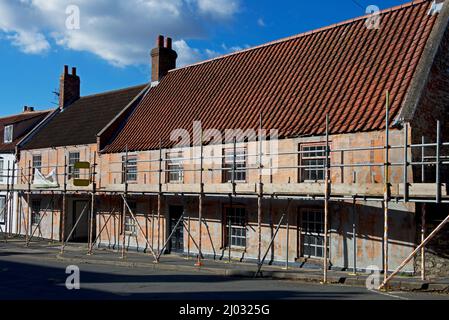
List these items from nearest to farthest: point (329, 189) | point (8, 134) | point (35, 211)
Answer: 1. point (329, 189)
2. point (35, 211)
3. point (8, 134)

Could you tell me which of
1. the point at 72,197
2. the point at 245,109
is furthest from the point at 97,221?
the point at 245,109

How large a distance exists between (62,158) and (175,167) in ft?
30.7

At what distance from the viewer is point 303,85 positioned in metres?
18.3

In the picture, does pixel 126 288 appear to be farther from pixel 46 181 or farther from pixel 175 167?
pixel 46 181

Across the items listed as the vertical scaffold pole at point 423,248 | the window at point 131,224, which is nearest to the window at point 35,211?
the window at point 131,224

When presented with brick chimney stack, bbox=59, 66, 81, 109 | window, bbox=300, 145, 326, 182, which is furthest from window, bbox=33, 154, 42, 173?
window, bbox=300, 145, 326, 182

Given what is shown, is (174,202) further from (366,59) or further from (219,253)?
(366,59)

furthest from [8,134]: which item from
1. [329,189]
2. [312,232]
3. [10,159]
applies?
[329,189]

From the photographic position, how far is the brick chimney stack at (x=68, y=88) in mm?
31062

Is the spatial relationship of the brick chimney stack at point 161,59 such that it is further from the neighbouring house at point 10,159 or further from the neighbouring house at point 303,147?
the neighbouring house at point 10,159

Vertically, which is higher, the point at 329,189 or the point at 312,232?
the point at 329,189
